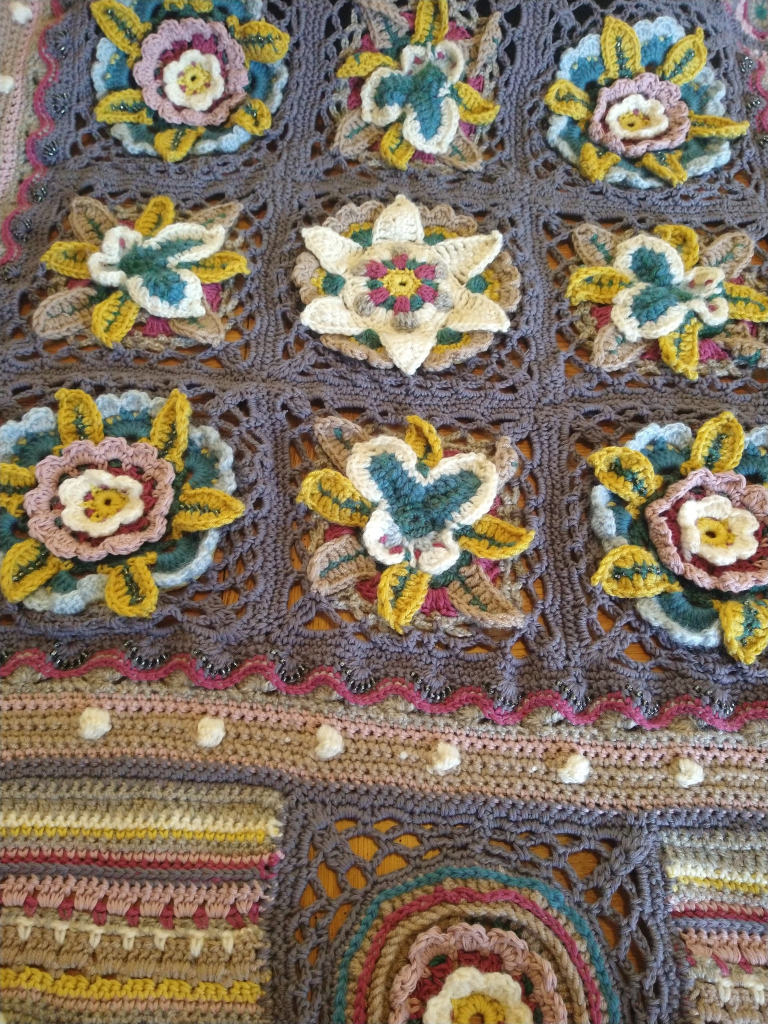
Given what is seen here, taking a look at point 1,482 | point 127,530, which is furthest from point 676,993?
point 1,482

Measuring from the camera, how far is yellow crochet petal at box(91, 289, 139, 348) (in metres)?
0.90

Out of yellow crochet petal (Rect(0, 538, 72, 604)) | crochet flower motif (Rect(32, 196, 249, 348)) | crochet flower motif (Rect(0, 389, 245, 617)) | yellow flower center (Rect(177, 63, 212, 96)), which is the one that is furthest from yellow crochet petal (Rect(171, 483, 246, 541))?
yellow flower center (Rect(177, 63, 212, 96))

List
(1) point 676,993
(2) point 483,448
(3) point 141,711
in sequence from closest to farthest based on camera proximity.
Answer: (1) point 676,993
(3) point 141,711
(2) point 483,448

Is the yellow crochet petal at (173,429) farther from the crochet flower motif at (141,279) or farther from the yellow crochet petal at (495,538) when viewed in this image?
the yellow crochet petal at (495,538)

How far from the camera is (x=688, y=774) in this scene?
72 centimetres

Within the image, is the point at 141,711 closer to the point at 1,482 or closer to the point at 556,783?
the point at 1,482

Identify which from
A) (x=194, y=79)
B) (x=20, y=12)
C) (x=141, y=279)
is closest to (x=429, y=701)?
(x=141, y=279)

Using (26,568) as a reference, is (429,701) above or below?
below

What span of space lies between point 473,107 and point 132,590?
2.86 ft

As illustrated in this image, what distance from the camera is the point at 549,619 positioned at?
797mm

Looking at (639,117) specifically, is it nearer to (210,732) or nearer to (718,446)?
(718,446)

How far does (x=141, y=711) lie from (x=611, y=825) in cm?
52

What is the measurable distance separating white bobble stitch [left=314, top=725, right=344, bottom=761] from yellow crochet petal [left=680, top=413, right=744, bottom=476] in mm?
524

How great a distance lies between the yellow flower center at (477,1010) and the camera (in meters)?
0.62
